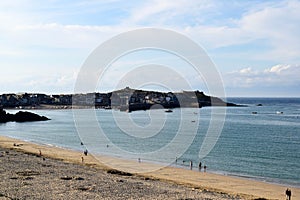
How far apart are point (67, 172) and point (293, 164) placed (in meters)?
22.9

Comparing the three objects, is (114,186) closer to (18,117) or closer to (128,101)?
(18,117)

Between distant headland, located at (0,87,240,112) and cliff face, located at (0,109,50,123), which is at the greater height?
distant headland, located at (0,87,240,112)

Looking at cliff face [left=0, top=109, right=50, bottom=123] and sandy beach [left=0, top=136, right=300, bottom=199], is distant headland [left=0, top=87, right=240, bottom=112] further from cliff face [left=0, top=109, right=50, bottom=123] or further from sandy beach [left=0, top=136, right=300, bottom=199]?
sandy beach [left=0, top=136, right=300, bottom=199]

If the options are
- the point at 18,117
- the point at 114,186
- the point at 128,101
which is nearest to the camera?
the point at 114,186

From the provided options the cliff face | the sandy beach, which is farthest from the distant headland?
the sandy beach

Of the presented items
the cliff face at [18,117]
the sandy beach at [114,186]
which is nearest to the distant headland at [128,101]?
the cliff face at [18,117]

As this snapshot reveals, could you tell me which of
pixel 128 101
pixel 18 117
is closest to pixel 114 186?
pixel 18 117

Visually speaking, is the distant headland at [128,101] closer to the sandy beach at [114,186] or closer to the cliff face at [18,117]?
the cliff face at [18,117]

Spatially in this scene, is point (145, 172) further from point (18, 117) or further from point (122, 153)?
point (18, 117)

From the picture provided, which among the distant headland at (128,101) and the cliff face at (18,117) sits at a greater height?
the distant headland at (128,101)

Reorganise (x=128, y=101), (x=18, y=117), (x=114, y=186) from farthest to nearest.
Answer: (x=128, y=101) → (x=18, y=117) → (x=114, y=186)

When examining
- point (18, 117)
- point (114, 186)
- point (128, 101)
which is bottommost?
point (114, 186)

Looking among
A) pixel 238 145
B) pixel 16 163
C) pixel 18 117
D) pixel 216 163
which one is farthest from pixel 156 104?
pixel 16 163

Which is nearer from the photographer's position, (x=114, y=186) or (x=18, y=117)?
(x=114, y=186)
